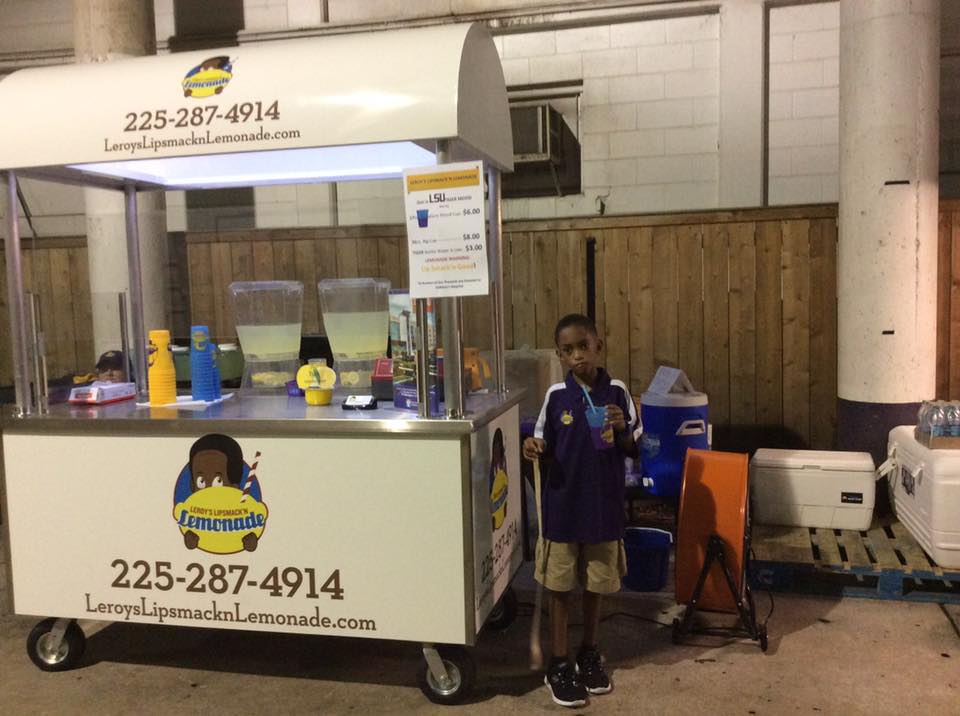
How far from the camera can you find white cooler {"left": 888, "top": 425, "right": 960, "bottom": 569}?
4320 millimetres

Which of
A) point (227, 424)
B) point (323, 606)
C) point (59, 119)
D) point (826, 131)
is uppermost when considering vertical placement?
point (826, 131)

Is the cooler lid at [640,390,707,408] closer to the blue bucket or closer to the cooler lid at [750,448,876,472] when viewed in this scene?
the cooler lid at [750,448,876,472]

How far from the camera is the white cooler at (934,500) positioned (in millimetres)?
4320

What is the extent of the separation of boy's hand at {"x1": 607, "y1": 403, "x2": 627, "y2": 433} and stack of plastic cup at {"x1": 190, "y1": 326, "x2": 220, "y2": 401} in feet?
6.23

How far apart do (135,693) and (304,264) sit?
4.89 m

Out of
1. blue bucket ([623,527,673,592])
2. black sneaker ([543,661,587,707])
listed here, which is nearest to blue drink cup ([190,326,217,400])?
black sneaker ([543,661,587,707])

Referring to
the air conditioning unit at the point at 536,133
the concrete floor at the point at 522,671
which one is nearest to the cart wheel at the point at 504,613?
the concrete floor at the point at 522,671

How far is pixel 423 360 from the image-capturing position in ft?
10.6

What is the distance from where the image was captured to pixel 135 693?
138 inches

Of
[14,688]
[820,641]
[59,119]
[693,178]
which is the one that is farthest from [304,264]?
[820,641]

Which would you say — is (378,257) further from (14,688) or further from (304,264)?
(14,688)

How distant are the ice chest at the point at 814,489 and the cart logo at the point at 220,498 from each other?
3.17 metres

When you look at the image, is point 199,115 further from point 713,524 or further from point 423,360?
point 713,524

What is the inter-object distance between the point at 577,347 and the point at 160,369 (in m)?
1.95
